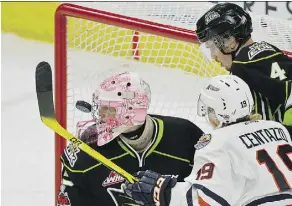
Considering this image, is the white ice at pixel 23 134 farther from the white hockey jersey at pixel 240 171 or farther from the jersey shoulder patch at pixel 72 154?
the white hockey jersey at pixel 240 171

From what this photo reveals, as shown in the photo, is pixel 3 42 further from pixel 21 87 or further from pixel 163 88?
pixel 163 88

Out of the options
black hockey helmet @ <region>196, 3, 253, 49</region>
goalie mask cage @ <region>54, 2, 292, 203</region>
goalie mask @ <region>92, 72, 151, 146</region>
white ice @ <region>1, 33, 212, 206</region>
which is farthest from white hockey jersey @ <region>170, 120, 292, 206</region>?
white ice @ <region>1, 33, 212, 206</region>

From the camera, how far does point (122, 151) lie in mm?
2082

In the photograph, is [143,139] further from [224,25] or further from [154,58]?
[154,58]

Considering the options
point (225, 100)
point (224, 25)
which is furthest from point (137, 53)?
point (225, 100)

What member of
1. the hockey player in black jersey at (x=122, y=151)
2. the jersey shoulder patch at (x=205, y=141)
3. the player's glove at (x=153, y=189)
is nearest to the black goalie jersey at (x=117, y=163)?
the hockey player in black jersey at (x=122, y=151)

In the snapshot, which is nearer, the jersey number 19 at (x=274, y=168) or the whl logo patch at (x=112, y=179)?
the jersey number 19 at (x=274, y=168)

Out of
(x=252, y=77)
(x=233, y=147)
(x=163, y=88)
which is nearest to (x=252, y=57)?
(x=252, y=77)

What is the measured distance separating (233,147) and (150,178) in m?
0.22

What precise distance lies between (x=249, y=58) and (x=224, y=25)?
4.8 inches

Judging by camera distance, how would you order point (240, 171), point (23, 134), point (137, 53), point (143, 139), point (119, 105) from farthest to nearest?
point (23, 134) < point (137, 53) < point (143, 139) < point (119, 105) < point (240, 171)

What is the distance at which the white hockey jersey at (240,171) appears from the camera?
5.64 feet

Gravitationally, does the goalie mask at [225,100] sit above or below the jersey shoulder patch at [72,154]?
above

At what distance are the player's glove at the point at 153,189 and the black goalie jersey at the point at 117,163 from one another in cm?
21
